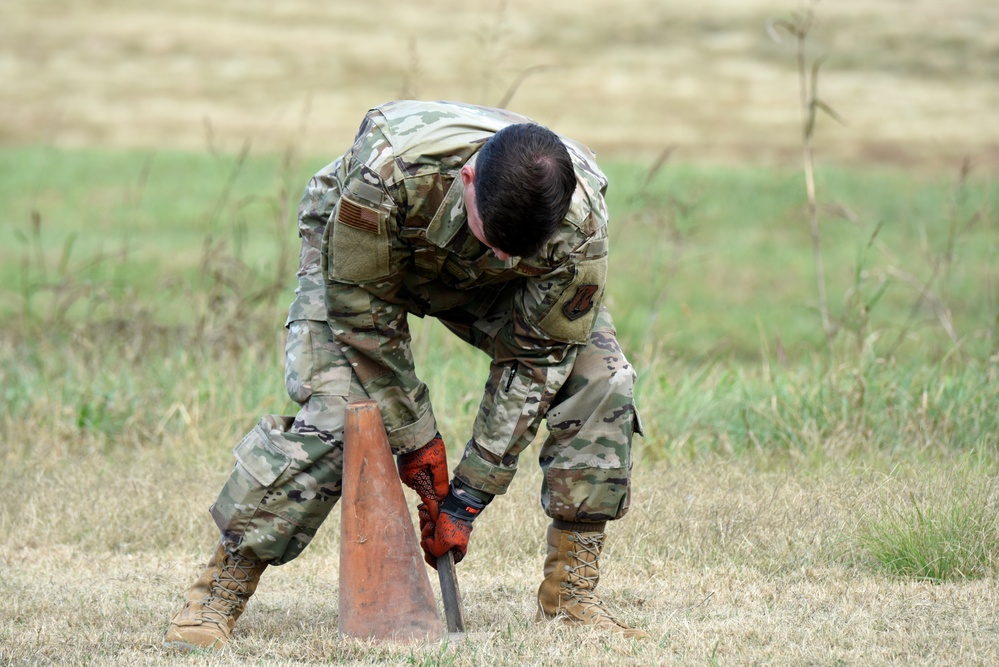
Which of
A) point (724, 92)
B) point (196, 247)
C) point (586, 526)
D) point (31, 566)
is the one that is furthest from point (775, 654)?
point (724, 92)

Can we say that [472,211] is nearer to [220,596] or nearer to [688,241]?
[220,596]

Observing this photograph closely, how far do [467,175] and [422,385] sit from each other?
82 centimetres

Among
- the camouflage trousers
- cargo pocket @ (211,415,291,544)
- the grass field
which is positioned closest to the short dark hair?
the camouflage trousers

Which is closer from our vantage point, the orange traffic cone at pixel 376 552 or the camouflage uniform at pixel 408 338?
the camouflage uniform at pixel 408 338

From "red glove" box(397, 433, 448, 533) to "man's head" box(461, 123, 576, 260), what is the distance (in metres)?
0.84

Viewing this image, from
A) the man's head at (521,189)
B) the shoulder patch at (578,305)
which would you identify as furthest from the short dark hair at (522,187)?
the shoulder patch at (578,305)

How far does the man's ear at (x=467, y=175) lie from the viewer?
127 inches

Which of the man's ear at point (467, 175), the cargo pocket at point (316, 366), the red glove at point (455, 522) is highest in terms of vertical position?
the man's ear at point (467, 175)

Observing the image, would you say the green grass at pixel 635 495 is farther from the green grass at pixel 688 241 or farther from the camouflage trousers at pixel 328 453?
the green grass at pixel 688 241

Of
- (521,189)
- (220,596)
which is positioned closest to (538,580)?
(220,596)

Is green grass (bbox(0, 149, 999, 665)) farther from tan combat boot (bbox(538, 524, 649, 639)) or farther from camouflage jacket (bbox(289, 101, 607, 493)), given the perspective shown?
camouflage jacket (bbox(289, 101, 607, 493))

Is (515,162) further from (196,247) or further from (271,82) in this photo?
(271,82)

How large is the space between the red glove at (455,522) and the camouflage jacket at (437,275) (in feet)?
0.22

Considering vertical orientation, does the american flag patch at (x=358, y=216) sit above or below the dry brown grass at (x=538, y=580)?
above
